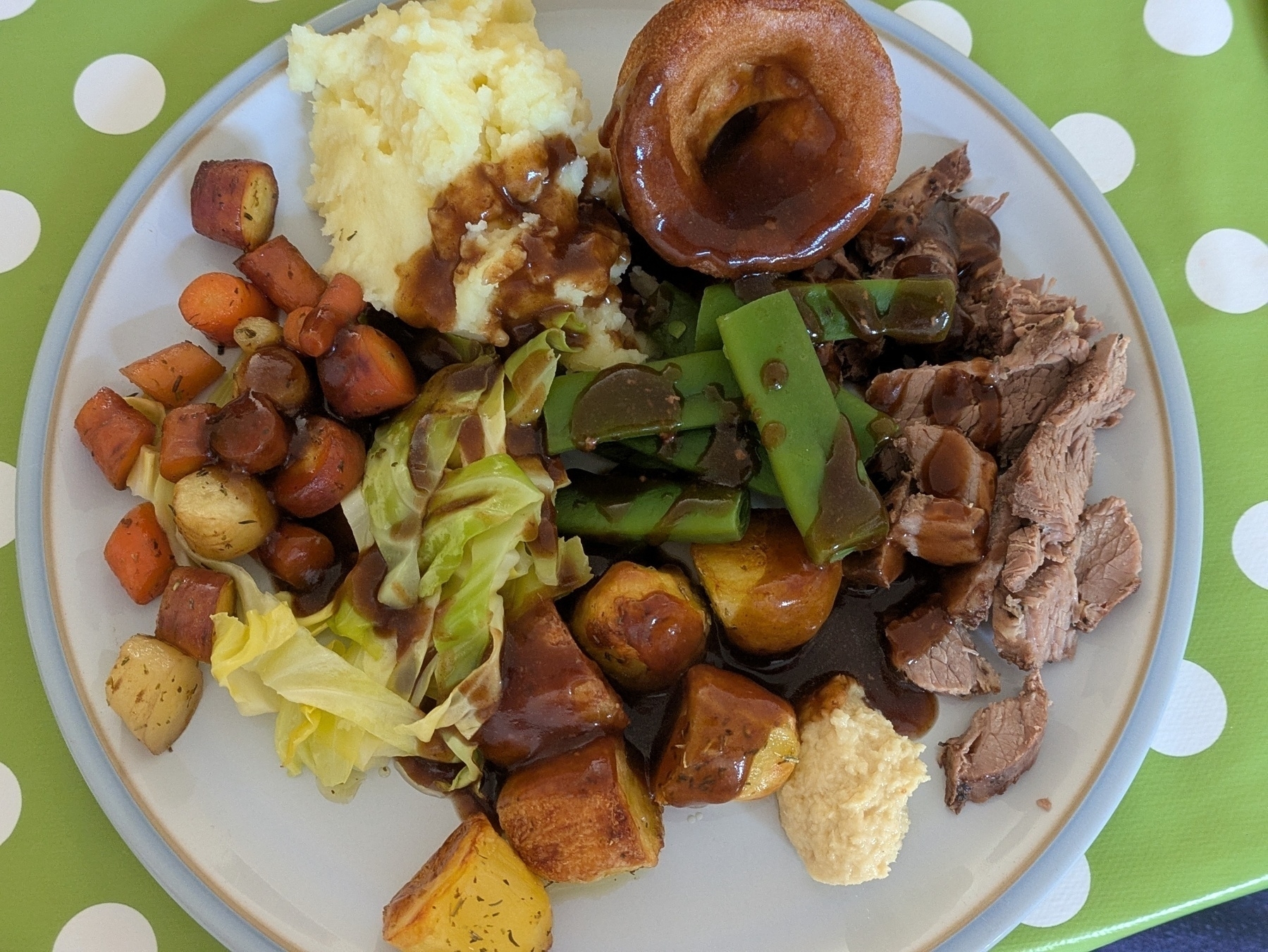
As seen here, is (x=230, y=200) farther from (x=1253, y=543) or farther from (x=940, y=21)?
(x=1253, y=543)

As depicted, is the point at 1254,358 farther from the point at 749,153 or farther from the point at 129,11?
the point at 129,11

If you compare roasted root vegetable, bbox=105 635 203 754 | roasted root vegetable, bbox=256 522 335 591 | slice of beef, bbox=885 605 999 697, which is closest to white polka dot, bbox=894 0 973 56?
slice of beef, bbox=885 605 999 697

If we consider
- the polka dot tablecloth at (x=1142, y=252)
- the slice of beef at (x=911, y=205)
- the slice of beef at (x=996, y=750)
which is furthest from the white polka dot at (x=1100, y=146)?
the slice of beef at (x=996, y=750)

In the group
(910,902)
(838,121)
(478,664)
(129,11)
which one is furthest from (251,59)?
(910,902)

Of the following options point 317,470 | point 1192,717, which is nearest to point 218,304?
point 317,470

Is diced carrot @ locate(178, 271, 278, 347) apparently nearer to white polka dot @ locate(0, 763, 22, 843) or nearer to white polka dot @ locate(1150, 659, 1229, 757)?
white polka dot @ locate(0, 763, 22, 843)
